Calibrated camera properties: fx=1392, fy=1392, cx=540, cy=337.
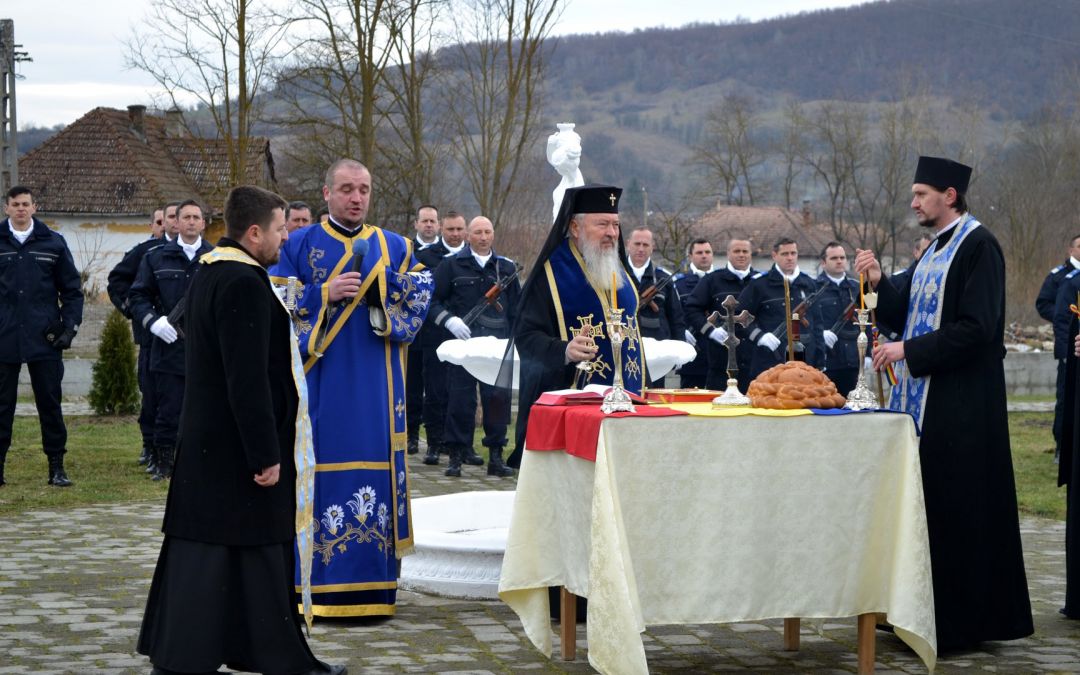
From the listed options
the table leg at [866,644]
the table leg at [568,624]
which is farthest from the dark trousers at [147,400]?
Result: the table leg at [866,644]

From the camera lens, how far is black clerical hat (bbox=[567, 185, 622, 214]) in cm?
683

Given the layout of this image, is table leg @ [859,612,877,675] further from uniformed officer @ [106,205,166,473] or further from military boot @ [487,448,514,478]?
uniformed officer @ [106,205,166,473]

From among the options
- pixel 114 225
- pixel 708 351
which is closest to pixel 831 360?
pixel 708 351

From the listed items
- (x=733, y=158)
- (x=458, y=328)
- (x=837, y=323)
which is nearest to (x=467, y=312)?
(x=458, y=328)

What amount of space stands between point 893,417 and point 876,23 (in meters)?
134

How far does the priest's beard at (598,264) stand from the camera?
22.6 feet

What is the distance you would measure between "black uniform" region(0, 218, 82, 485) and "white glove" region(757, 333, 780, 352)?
603 cm

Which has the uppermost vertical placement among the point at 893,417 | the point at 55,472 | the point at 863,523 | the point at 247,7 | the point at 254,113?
the point at 247,7

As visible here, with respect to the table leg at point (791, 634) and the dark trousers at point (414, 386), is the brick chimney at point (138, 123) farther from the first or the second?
the table leg at point (791, 634)

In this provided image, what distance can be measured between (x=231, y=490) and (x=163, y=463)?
273 inches

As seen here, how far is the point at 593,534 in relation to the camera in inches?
203

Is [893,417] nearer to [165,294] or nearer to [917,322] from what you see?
[917,322]

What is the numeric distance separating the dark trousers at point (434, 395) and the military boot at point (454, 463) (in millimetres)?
815

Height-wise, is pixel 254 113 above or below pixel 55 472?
above
